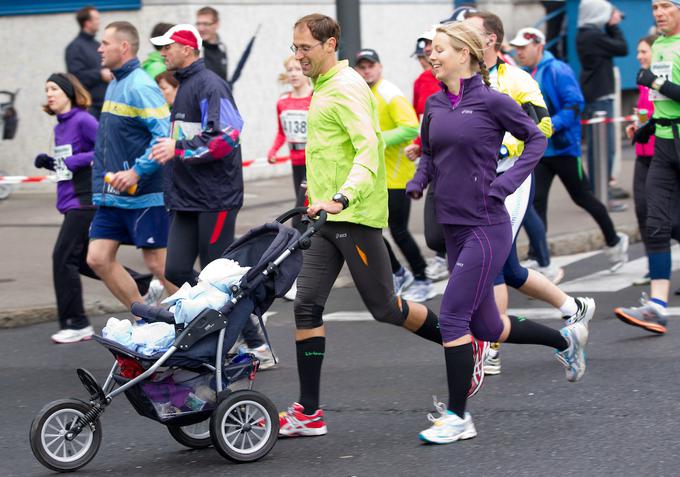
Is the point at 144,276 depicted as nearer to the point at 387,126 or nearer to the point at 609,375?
the point at 387,126

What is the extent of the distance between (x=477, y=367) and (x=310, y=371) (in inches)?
31.9

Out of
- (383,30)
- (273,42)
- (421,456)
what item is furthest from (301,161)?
(383,30)

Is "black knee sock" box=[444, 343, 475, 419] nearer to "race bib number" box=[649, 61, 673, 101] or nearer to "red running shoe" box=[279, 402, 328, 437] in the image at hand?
"red running shoe" box=[279, 402, 328, 437]

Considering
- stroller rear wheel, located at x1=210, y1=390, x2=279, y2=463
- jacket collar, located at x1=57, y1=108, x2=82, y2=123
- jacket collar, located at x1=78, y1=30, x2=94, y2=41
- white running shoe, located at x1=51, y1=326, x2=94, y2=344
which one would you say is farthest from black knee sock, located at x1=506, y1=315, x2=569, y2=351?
jacket collar, located at x1=78, y1=30, x2=94, y2=41

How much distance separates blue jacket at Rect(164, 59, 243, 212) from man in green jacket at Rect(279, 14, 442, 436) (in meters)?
1.12

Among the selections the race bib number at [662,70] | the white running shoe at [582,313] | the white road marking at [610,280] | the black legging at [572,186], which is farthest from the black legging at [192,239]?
the black legging at [572,186]

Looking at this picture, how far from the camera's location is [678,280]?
9.39m

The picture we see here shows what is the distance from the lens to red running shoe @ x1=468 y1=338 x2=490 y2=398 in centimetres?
593

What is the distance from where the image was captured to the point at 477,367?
599 cm

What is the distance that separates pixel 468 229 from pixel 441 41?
837 millimetres

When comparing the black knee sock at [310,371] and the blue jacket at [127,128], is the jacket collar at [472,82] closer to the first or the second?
the black knee sock at [310,371]

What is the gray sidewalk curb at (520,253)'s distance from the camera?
28.4ft

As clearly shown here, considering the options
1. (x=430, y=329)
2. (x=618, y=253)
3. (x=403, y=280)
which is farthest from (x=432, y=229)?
(x=618, y=253)

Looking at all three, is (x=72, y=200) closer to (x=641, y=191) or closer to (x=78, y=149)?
(x=78, y=149)
